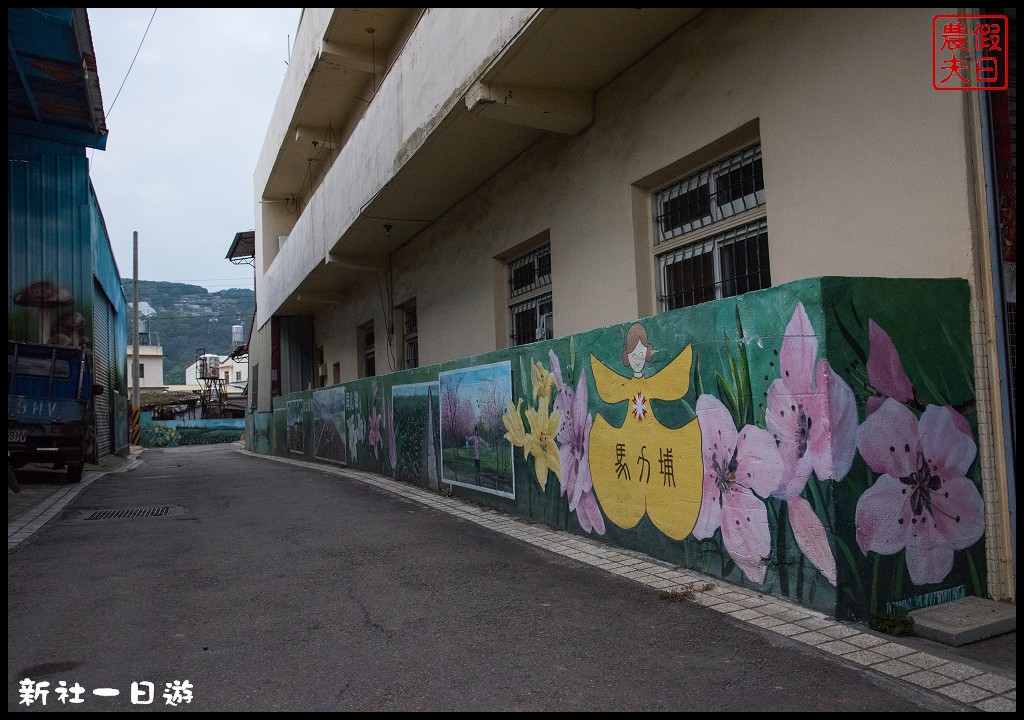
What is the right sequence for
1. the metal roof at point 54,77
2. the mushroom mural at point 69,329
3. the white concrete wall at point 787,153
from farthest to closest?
the mushroom mural at point 69,329
the metal roof at point 54,77
the white concrete wall at point 787,153

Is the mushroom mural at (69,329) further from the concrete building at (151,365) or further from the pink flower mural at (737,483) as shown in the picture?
the concrete building at (151,365)

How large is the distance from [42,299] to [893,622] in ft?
58.9

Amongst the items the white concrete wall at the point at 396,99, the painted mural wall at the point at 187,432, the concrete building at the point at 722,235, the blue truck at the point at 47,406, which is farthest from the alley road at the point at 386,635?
the painted mural wall at the point at 187,432

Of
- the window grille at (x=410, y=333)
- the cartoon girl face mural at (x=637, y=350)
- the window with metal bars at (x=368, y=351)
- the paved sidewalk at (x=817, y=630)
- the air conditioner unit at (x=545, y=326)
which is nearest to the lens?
the paved sidewalk at (x=817, y=630)

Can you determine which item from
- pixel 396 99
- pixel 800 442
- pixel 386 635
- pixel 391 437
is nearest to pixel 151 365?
pixel 391 437

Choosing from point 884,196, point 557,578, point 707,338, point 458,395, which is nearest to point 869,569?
→ point 707,338

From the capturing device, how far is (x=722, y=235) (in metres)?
7.10

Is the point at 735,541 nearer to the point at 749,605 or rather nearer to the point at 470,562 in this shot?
the point at 749,605

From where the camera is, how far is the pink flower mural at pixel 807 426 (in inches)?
169

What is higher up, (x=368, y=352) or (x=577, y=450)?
(x=368, y=352)

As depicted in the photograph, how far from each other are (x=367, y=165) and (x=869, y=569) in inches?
372

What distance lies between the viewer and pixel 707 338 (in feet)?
17.6

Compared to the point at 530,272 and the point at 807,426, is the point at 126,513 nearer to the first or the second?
the point at 530,272

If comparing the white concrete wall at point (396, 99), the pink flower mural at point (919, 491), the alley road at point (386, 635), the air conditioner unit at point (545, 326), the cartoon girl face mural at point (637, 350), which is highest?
the white concrete wall at point (396, 99)
